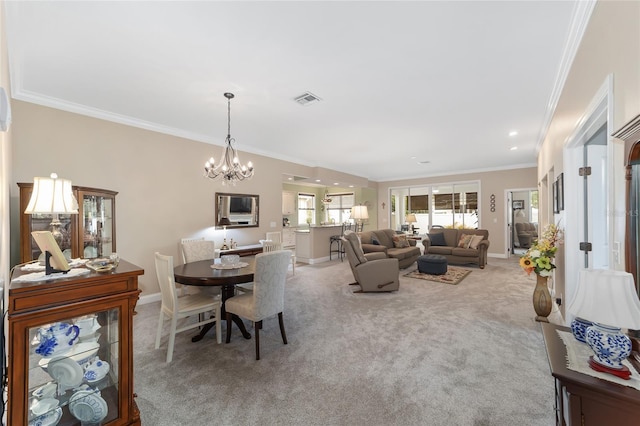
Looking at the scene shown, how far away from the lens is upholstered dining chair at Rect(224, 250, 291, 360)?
2541mm

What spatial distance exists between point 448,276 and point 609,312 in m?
4.99

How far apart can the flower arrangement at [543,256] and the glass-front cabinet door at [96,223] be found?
5.16 metres

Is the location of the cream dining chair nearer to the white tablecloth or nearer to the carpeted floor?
the carpeted floor

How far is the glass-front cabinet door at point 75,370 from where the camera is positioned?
4.65 ft

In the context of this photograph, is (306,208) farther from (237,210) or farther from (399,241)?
(237,210)

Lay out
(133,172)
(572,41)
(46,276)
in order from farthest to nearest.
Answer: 1. (133,172)
2. (572,41)
3. (46,276)

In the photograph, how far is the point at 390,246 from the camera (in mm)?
6965

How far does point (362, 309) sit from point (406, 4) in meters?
3.37

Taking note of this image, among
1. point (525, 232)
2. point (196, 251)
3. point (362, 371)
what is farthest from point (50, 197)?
point (525, 232)

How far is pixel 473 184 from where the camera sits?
871 centimetres

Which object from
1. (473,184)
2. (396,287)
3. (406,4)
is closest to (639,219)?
(406,4)

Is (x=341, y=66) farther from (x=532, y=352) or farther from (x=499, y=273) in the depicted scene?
(x=499, y=273)

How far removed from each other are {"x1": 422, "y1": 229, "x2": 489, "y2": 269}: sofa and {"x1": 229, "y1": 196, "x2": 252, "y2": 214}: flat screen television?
4.68 metres

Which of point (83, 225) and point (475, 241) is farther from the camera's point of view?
point (475, 241)
